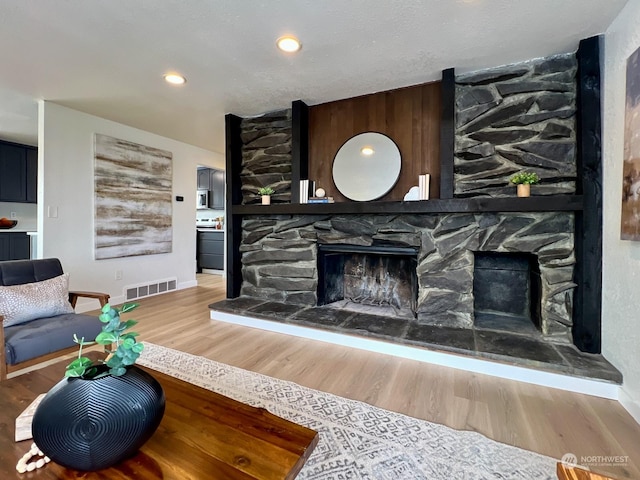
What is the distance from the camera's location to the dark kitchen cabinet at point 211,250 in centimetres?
599

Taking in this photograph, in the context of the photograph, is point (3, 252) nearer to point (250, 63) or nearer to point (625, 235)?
point (250, 63)

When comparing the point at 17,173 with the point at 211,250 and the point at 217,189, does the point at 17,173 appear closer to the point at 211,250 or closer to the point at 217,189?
the point at 217,189

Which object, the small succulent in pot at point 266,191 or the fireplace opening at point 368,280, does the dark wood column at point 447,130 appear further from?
the small succulent in pot at point 266,191

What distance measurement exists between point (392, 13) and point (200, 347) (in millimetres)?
2844

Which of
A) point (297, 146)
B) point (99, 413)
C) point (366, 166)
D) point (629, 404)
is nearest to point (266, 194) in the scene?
point (297, 146)

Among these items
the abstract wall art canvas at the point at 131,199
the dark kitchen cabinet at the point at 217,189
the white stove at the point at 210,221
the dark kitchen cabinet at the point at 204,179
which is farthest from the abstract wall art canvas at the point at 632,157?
the dark kitchen cabinet at the point at 204,179

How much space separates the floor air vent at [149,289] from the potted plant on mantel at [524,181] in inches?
181

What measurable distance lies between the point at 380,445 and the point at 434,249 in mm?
1698

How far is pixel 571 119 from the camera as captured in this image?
221cm

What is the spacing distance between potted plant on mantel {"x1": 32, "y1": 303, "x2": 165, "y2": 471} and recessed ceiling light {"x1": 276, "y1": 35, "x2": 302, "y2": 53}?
2.07 meters

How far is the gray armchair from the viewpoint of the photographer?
1.65 metres

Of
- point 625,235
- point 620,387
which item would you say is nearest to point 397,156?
point 625,235

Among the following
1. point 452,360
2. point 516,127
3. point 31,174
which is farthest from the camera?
point 31,174

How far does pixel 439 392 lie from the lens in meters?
1.87
